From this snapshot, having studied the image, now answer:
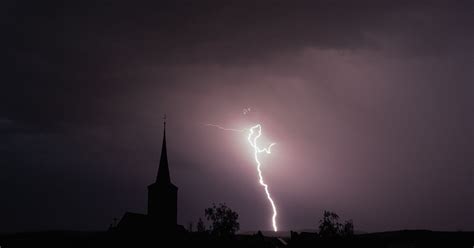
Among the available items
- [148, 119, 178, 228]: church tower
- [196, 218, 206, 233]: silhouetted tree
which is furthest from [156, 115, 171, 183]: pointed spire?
[196, 218, 206, 233]: silhouetted tree

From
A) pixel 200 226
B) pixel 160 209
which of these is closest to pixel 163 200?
pixel 160 209

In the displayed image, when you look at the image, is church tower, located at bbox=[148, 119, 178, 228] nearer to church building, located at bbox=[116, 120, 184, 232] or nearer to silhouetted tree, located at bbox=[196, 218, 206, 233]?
church building, located at bbox=[116, 120, 184, 232]

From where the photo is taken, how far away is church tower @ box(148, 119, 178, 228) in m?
86.3

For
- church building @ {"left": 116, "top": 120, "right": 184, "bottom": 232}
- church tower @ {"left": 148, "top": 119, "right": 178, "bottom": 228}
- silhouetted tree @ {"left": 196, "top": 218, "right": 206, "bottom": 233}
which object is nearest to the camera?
church building @ {"left": 116, "top": 120, "right": 184, "bottom": 232}

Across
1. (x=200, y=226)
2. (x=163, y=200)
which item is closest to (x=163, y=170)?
(x=163, y=200)

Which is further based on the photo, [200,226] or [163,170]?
[200,226]

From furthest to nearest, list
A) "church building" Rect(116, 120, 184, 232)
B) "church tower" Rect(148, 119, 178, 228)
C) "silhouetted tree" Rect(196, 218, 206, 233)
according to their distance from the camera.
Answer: "silhouetted tree" Rect(196, 218, 206, 233)
"church tower" Rect(148, 119, 178, 228)
"church building" Rect(116, 120, 184, 232)

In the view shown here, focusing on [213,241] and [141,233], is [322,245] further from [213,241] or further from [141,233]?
[141,233]

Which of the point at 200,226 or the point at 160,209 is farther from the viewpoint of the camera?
the point at 200,226

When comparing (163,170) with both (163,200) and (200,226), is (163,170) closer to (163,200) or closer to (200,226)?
(163,200)

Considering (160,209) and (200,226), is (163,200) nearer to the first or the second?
(160,209)

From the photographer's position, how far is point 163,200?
288ft

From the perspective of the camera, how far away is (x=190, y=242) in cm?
8312

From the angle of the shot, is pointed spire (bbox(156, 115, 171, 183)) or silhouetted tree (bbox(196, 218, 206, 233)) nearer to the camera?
pointed spire (bbox(156, 115, 171, 183))
